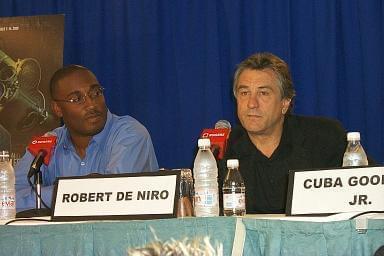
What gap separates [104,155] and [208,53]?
4.24 feet

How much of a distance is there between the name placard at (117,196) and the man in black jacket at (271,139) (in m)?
0.72

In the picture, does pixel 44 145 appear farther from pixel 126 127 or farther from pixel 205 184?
pixel 205 184

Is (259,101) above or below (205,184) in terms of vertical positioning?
above

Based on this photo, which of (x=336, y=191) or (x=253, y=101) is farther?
(x=253, y=101)

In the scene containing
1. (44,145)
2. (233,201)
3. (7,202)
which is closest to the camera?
(233,201)

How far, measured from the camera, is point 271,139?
3082mm

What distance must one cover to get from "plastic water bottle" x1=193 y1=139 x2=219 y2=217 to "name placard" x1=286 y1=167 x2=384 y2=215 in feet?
0.90

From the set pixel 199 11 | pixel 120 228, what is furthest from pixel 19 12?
pixel 120 228

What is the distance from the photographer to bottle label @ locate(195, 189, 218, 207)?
2311 mm

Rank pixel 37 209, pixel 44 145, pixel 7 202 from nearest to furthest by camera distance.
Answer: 1. pixel 7 202
2. pixel 37 209
3. pixel 44 145

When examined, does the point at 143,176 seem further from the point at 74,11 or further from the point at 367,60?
the point at 74,11

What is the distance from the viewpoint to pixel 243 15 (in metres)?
4.36

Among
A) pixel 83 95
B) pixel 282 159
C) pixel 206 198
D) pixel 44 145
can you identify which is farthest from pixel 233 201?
pixel 83 95

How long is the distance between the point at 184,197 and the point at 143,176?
0.21 m
